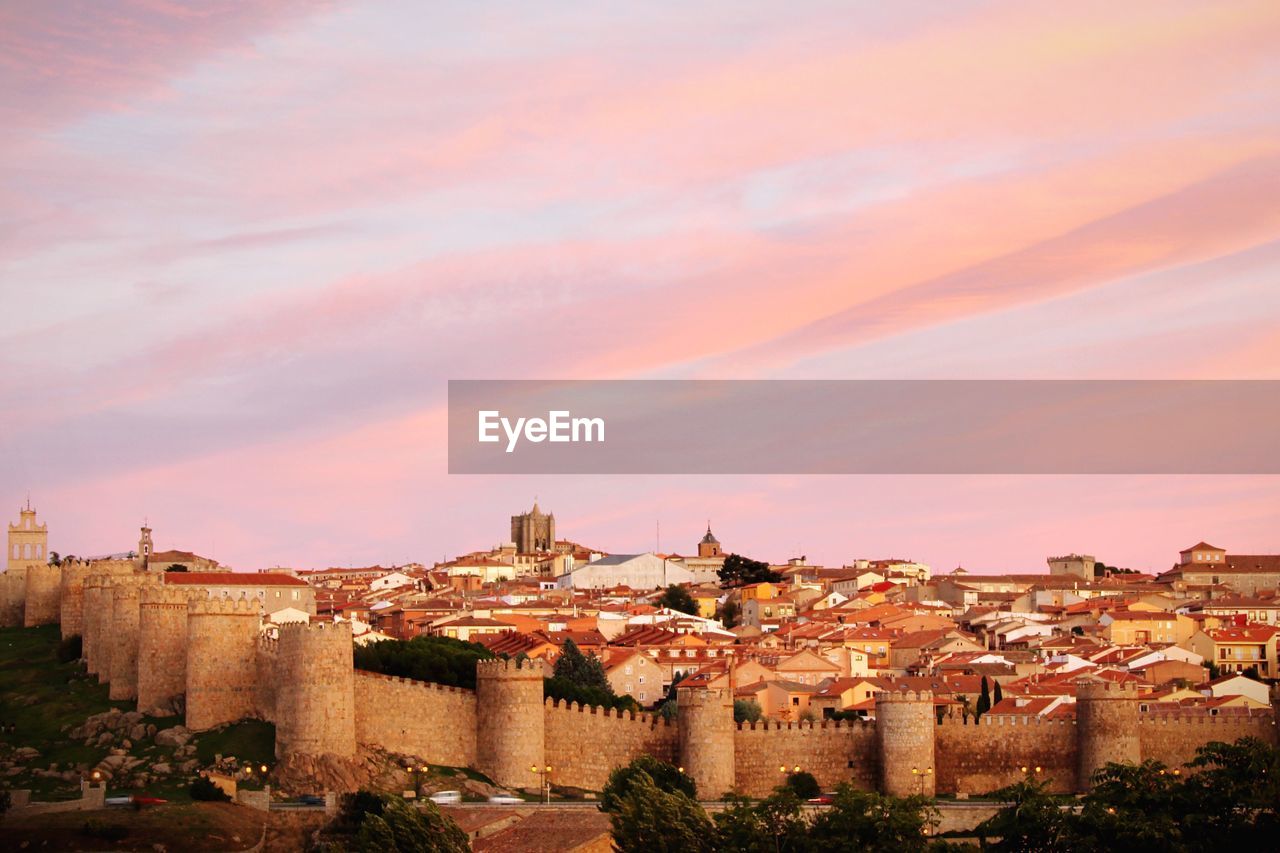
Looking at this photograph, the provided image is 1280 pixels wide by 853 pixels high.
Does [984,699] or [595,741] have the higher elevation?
[984,699]

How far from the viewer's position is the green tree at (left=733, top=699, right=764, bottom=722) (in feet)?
208

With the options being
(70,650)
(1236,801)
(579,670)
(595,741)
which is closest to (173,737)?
(595,741)

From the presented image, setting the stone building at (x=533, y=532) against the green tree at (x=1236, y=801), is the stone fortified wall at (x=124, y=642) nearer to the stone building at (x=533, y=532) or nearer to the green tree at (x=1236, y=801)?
the green tree at (x=1236, y=801)

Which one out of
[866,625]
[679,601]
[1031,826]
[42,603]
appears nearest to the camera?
[1031,826]

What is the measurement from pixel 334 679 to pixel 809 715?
67.0 feet

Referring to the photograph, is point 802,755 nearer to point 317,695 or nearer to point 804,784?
point 804,784

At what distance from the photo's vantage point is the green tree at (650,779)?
4738 centimetres

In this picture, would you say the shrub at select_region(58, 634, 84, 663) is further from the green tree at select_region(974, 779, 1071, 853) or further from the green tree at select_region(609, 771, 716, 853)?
the green tree at select_region(974, 779, 1071, 853)

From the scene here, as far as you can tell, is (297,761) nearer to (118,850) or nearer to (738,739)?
(118,850)

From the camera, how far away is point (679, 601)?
111125 mm

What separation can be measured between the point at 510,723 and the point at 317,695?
15.3 feet

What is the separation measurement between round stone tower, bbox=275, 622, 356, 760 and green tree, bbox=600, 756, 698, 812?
6.06m

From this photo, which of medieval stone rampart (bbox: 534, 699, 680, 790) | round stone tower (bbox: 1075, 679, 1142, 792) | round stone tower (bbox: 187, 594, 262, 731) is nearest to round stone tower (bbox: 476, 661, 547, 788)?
medieval stone rampart (bbox: 534, 699, 680, 790)

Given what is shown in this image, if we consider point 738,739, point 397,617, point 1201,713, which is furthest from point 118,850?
point 397,617
